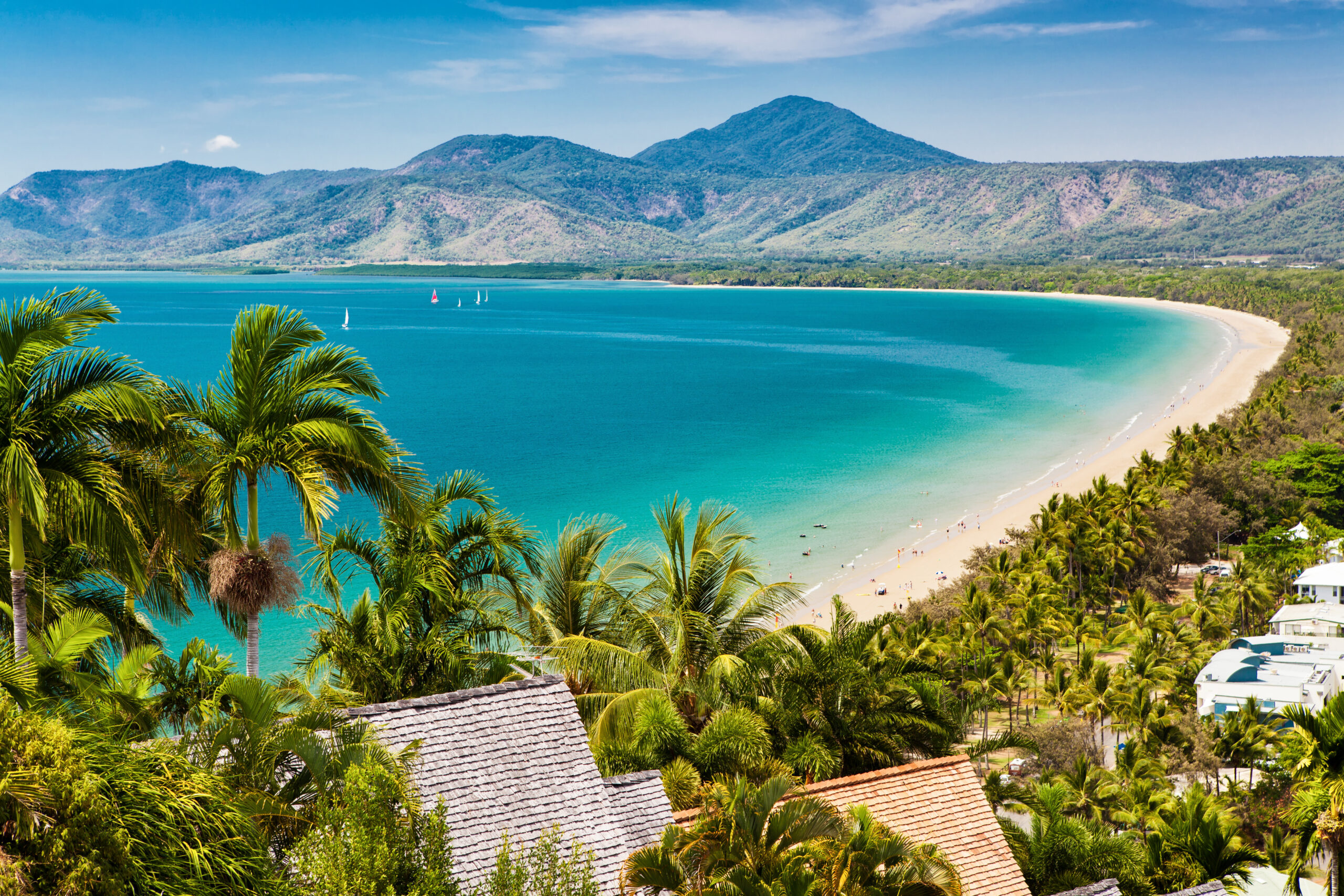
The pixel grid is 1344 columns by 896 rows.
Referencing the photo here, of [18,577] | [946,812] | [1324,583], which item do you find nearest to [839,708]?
[946,812]

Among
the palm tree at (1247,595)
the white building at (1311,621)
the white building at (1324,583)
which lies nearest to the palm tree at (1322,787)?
the white building at (1311,621)

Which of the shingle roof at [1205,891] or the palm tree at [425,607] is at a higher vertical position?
the palm tree at [425,607]

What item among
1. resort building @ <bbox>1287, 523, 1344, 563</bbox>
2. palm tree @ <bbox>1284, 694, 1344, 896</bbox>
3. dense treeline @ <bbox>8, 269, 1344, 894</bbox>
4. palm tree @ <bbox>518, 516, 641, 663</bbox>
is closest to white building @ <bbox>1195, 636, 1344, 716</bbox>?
dense treeline @ <bbox>8, 269, 1344, 894</bbox>

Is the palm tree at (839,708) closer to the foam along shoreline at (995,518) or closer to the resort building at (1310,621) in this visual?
the resort building at (1310,621)

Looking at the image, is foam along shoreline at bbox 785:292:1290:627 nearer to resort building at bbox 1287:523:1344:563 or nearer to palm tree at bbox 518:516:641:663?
resort building at bbox 1287:523:1344:563

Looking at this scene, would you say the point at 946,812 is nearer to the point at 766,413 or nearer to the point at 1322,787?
the point at 1322,787

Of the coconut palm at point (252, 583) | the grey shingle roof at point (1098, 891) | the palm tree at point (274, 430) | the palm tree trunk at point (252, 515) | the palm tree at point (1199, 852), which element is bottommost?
the palm tree at point (1199, 852)

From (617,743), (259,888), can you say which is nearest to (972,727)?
(617,743)
